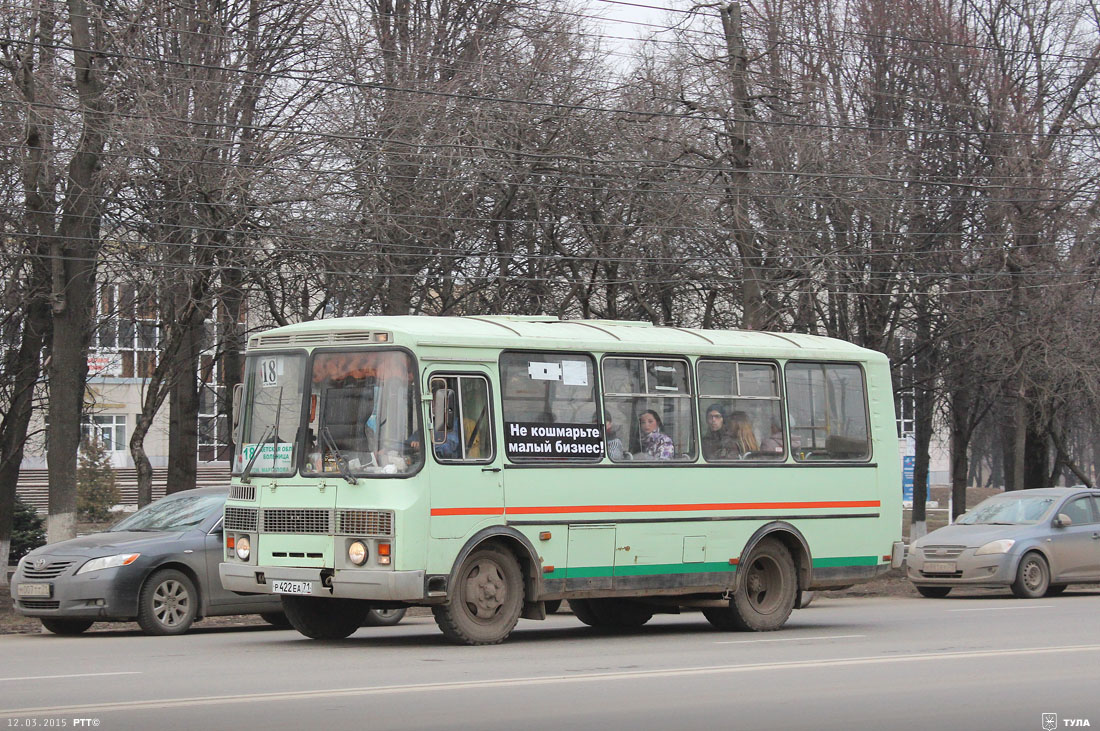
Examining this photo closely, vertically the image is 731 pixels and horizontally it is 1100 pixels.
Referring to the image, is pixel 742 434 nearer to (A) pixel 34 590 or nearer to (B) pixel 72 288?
(A) pixel 34 590

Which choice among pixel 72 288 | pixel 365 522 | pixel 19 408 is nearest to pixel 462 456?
pixel 365 522

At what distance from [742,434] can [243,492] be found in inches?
204

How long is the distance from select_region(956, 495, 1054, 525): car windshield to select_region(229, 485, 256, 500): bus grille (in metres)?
12.9

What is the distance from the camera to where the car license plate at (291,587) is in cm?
1239

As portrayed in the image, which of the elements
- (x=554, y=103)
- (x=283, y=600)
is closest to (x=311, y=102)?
(x=554, y=103)

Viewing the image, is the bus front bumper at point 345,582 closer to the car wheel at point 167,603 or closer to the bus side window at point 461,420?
the bus side window at point 461,420

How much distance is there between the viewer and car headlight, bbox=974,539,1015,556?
20.7 metres

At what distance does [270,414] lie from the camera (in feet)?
42.9

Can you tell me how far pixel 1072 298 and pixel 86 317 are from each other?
18.8 metres

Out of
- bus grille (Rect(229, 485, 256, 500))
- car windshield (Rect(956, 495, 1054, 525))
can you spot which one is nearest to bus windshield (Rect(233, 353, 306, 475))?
bus grille (Rect(229, 485, 256, 500))

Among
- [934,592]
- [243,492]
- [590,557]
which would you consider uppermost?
[243,492]

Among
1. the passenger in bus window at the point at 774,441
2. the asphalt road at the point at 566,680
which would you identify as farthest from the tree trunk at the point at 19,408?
the passenger in bus window at the point at 774,441

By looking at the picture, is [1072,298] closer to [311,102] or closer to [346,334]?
[311,102]

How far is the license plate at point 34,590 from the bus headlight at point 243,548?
101 inches
